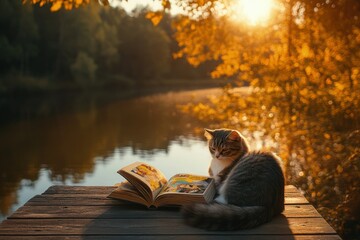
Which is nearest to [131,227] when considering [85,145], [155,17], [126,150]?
[155,17]

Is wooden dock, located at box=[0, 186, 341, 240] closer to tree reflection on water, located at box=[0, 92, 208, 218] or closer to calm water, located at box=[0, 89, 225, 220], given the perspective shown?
calm water, located at box=[0, 89, 225, 220]

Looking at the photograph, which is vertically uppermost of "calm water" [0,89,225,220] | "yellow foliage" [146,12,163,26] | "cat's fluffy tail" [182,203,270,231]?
"yellow foliage" [146,12,163,26]

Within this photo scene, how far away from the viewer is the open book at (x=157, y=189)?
248cm

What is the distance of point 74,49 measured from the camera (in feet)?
106

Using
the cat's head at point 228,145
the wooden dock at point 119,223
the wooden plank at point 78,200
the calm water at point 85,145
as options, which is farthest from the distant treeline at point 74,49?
the wooden dock at point 119,223

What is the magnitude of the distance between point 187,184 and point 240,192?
0.36 metres

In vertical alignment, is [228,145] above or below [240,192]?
above

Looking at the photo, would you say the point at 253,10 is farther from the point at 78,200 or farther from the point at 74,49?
the point at 74,49

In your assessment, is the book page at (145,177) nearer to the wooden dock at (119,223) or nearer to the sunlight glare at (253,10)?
the wooden dock at (119,223)

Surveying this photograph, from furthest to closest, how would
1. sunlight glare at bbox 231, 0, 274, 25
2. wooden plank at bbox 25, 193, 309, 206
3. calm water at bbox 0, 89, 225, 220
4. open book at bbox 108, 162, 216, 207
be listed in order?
calm water at bbox 0, 89, 225, 220 → sunlight glare at bbox 231, 0, 274, 25 → wooden plank at bbox 25, 193, 309, 206 → open book at bbox 108, 162, 216, 207

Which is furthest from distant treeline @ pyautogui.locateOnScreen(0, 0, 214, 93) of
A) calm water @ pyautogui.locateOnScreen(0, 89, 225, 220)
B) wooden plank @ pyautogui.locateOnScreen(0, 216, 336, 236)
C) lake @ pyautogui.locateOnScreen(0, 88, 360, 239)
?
wooden plank @ pyautogui.locateOnScreen(0, 216, 336, 236)

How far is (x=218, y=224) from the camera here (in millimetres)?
2152

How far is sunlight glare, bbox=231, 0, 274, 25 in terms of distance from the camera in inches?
222

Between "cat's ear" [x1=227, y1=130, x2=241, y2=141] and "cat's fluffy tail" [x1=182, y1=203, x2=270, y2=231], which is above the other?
"cat's ear" [x1=227, y1=130, x2=241, y2=141]
